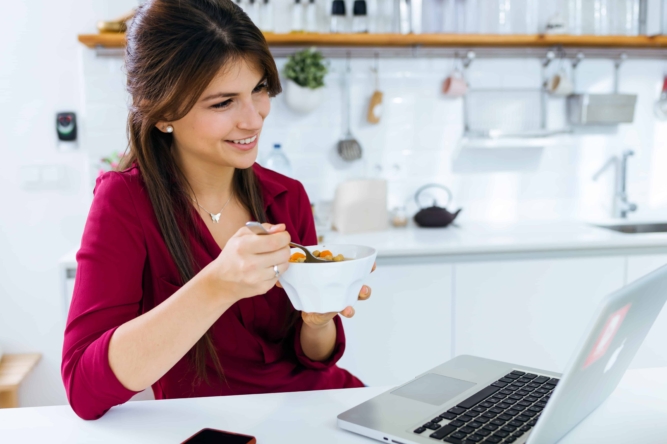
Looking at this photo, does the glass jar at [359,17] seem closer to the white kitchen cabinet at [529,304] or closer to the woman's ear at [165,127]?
the white kitchen cabinet at [529,304]

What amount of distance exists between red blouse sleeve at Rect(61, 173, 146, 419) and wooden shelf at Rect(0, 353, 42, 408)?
5.14ft

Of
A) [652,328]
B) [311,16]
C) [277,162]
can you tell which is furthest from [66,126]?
[652,328]

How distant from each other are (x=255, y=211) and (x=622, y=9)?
90.3 inches

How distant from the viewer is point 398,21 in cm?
282

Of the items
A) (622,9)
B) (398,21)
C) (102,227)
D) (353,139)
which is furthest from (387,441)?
(622,9)

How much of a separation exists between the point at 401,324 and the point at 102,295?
4.85 ft

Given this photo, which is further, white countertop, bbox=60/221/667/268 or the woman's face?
white countertop, bbox=60/221/667/268

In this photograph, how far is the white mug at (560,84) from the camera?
9.52 ft

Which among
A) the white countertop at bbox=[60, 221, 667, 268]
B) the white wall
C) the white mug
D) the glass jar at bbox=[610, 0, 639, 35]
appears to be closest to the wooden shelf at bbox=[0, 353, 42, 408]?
the white wall

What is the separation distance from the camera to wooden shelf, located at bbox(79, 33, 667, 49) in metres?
2.61

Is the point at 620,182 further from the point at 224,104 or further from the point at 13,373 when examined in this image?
the point at 13,373

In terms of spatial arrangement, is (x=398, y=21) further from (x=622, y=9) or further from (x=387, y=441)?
(x=387, y=441)

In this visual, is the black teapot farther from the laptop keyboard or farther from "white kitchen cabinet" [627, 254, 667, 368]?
the laptop keyboard

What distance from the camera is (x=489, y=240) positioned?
8.11 ft
